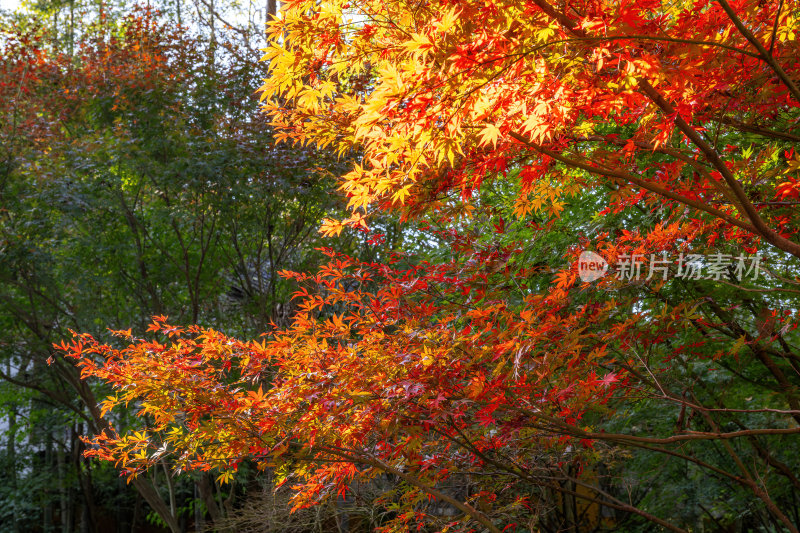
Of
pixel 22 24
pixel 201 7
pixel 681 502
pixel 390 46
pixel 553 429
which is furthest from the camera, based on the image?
pixel 201 7

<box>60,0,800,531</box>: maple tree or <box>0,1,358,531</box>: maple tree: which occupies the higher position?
<box>0,1,358,531</box>: maple tree

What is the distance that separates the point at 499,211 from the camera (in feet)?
12.6

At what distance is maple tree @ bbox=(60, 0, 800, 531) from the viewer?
2.08 meters

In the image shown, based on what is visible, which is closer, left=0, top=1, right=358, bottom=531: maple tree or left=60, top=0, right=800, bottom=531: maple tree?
left=60, top=0, right=800, bottom=531: maple tree

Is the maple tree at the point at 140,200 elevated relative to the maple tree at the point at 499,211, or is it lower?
elevated

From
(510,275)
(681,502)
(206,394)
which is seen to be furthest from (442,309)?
(681,502)

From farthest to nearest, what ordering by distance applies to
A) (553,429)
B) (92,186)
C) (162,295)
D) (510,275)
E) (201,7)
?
(201,7)
(162,295)
(92,186)
(510,275)
(553,429)

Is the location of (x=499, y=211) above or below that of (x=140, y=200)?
below

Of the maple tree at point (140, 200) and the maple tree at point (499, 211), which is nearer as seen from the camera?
the maple tree at point (499, 211)

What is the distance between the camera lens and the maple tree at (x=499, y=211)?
6.82 ft

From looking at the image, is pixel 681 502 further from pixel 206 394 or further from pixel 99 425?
pixel 99 425

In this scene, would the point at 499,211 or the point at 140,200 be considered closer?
the point at 499,211

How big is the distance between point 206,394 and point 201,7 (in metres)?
11.8

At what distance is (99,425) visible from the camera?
23.7 feet
